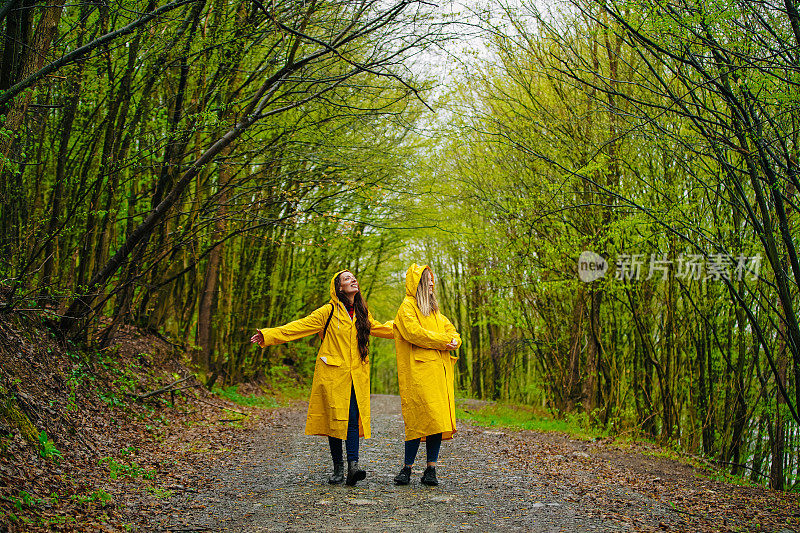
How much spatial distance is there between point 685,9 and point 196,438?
6.25m

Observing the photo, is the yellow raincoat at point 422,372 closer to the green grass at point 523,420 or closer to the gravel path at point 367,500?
the gravel path at point 367,500

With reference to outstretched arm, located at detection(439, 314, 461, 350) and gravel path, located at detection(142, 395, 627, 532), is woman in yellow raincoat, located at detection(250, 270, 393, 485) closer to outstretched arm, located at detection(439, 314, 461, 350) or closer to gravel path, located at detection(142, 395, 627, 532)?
gravel path, located at detection(142, 395, 627, 532)

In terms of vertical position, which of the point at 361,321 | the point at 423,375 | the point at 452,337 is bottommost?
the point at 423,375

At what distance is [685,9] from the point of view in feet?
16.0

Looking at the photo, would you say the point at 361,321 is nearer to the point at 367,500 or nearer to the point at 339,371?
the point at 339,371

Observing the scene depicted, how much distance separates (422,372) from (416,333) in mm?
325

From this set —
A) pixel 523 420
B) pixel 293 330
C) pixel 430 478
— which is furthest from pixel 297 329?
pixel 523 420

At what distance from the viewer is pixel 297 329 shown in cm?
508

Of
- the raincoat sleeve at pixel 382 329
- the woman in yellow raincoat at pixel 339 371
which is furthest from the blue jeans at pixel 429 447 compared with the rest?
the raincoat sleeve at pixel 382 329

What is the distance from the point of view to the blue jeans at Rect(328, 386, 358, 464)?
16.2ft

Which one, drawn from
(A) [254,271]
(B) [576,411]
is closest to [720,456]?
(B) [576,411]

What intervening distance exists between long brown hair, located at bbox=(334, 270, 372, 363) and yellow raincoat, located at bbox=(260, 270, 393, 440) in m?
0.04

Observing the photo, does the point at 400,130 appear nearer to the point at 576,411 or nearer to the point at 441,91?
the point at 441,91

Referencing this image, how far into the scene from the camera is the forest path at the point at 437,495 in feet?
12.5
